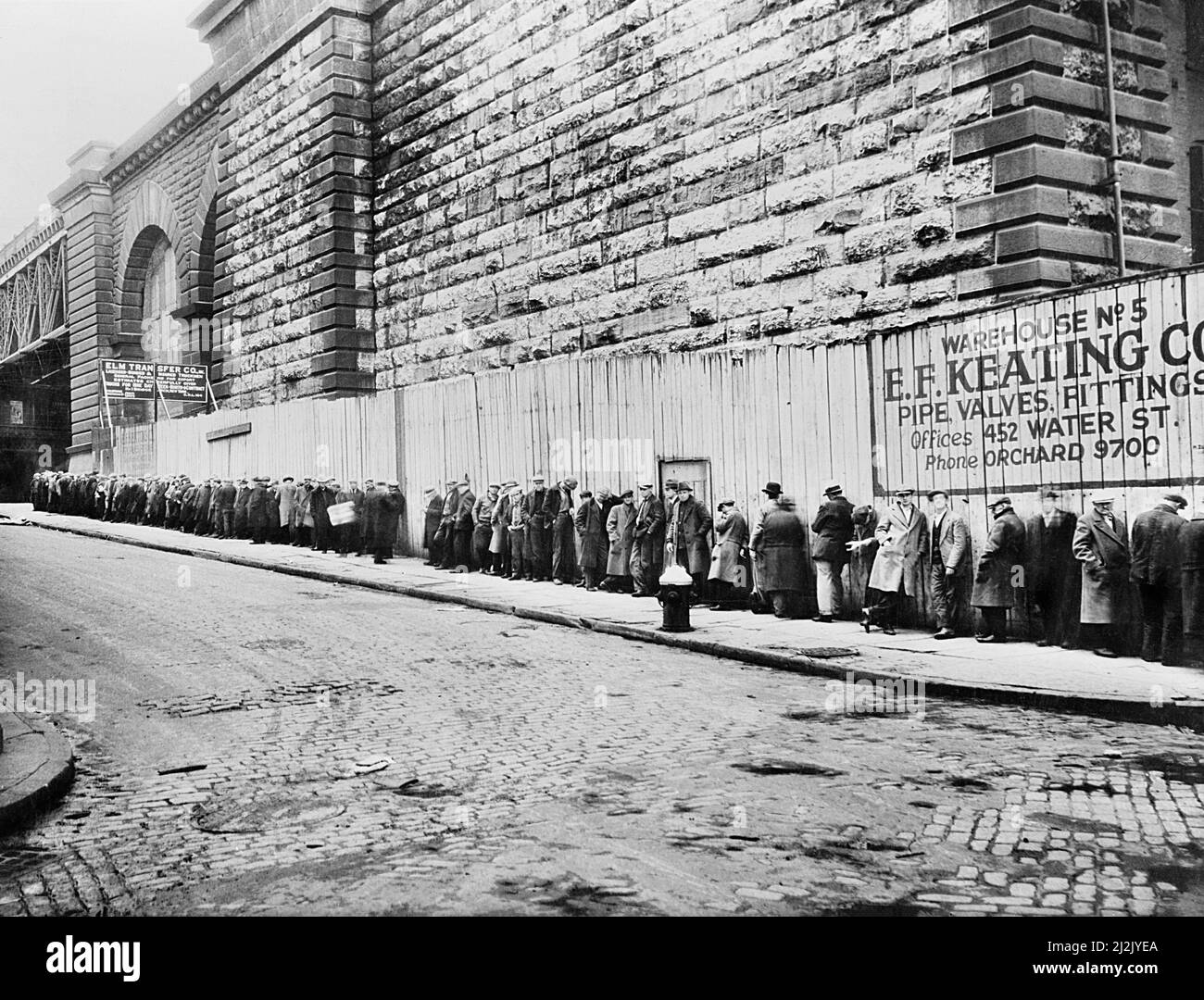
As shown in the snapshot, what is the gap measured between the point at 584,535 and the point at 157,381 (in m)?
17.8

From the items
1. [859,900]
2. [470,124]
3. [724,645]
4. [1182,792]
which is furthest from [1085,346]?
[470,124]

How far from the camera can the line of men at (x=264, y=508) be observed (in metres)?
20.5

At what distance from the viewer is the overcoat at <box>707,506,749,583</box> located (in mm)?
13836

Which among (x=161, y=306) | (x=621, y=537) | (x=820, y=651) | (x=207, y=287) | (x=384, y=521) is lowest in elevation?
(x=820, y=651)

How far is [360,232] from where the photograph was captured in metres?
22.9

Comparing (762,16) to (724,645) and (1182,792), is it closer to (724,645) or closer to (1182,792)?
(724,645)

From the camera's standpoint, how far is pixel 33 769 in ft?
19.7

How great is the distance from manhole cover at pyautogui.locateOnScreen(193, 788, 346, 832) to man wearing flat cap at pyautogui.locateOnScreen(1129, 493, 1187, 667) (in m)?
7.41

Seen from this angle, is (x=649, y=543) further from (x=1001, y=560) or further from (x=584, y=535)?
(x=1001, y=560)

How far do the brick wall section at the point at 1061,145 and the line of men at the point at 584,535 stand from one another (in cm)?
458

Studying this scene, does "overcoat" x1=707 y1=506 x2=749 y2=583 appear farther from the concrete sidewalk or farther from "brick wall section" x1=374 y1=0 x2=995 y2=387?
"brick wall section" x1=374 y1=0 x2=995 y2=387

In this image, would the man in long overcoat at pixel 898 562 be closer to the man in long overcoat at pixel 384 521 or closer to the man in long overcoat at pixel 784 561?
the man in long overcoat at pixel 784 561

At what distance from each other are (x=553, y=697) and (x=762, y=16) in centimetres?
1045
